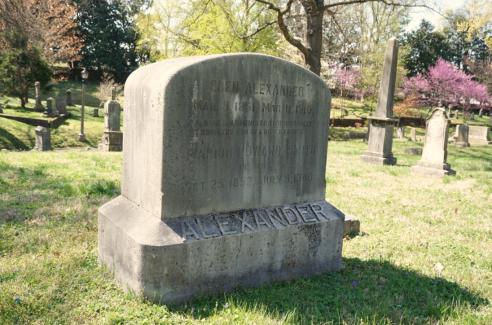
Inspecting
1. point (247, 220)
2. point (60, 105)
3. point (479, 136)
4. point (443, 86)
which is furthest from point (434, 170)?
point (443, 86)

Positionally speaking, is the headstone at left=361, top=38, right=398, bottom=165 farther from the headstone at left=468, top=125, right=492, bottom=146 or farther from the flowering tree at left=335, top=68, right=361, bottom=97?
the flowering tree at left=335, top=68, right=361, bottom=97

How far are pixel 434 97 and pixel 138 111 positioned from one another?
45.8m

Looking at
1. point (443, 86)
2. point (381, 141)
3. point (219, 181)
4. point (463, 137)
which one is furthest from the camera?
point (443, 86)

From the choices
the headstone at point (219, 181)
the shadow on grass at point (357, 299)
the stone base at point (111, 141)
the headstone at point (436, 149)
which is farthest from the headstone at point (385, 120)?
the stone base at point (111, 141)

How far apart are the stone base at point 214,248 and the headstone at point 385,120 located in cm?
990

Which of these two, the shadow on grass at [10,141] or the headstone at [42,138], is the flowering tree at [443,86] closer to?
the headstone at [42,138]

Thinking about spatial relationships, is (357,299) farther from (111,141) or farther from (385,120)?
(111,141)

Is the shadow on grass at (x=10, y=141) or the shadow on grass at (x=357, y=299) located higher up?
the shadow on grass at (x=357, y=299)

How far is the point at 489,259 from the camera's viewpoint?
516 centimetres

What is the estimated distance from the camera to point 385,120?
13.8 meters

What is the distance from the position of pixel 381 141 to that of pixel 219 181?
11056mm

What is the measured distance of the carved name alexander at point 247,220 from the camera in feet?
12.1

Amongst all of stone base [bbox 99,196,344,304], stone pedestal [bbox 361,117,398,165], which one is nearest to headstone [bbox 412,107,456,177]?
stone pedestal [bbox 361,117,398,165]

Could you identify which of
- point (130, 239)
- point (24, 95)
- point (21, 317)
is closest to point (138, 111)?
point (130, 239)
